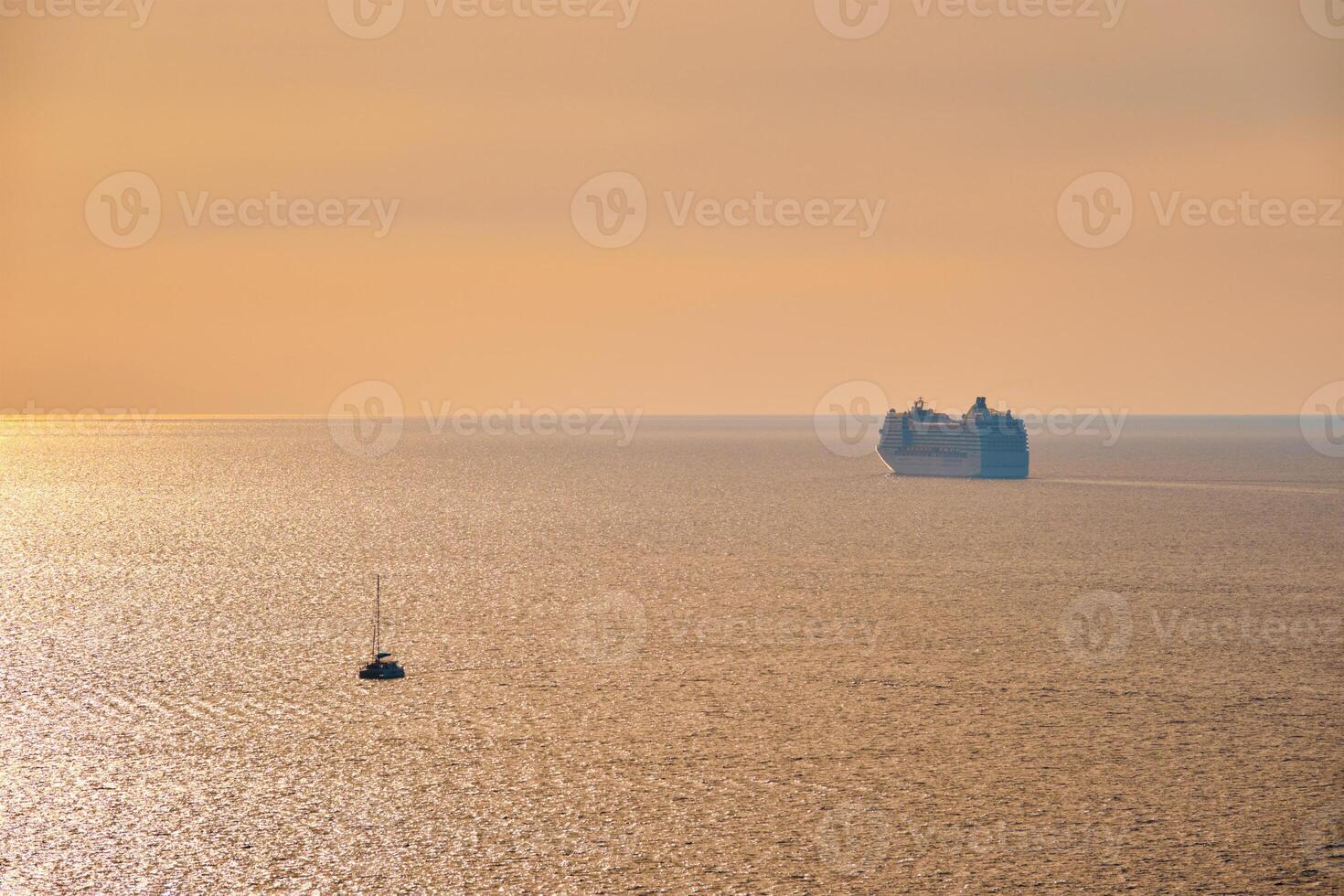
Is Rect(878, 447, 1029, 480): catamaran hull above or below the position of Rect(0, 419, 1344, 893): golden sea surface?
above

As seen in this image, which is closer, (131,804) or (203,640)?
(131,804)

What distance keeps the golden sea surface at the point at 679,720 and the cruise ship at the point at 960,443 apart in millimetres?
82361

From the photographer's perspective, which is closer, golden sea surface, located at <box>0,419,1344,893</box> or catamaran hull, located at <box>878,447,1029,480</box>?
golden sea surface, located at <box>0,419,1344,893</box>

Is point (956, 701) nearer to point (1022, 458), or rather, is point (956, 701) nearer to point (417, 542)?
point (417, 542)

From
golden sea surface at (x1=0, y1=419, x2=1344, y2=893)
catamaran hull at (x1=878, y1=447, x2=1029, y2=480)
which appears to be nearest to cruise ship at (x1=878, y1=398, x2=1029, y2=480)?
catamaran hull at (x1=878, y1=447, x2=1029, y2=480)

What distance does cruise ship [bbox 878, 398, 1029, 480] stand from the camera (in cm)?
16700

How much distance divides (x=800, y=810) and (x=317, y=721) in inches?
562

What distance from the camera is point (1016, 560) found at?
77.8m

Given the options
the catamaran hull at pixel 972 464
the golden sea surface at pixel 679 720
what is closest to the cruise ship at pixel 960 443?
the catamaran hull at pixel 972 464

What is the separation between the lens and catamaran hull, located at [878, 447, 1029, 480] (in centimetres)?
16675

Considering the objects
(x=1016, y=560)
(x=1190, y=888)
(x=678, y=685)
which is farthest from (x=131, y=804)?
(x=1016, y=560)

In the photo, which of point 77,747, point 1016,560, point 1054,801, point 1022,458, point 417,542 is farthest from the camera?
point 1022,458

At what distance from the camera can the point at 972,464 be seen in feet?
550

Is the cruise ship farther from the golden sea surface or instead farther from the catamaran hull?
the golden sea surface
